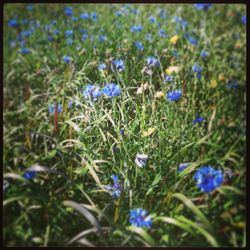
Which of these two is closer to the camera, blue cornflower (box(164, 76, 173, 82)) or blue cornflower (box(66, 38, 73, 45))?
blue cornflower (box(164, 76, 173, 82))

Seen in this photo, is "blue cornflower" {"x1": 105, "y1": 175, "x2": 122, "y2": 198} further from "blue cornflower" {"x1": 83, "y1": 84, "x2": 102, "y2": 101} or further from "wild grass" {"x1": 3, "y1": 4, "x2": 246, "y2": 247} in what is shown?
"blue cornflower" {"x1": 83, "y1": 84, "x2": 102, "y2": 101}

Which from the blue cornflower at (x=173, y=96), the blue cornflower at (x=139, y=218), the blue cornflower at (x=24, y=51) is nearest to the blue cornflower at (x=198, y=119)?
the blue cornflower at (x=173, y=96)

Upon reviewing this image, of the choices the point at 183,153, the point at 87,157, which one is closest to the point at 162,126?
the point at 183,153

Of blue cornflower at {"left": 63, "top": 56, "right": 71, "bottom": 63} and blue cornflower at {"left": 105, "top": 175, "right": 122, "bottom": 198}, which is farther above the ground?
blue cornflower at {"left": 63, "top": 56, "right": 71, "bottom": 63}

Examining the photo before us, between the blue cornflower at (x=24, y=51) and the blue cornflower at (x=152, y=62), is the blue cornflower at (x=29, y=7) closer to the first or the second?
the blue cornflower at (x=24, y=51)

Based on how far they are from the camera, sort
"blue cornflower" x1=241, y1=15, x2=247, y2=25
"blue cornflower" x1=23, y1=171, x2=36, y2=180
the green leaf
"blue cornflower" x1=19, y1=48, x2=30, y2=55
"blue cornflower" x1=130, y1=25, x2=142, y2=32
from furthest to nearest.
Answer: "blue cornflower" x1=130, y1=25, x2=142, y2=32
"blue cornflower" x1=19, y1=48, x2=30, y2=55
"blue cornflower" x1=241, y1=15, x2=247, y2=25
"blue cornflower" x1=23, y1=171, x2=36, y2=180
the green leaf

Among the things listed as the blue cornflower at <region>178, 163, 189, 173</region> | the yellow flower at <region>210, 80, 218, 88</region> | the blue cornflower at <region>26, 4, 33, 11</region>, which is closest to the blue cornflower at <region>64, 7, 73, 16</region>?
the blue cornflower at <region>26, 4, 33, 11</region>
